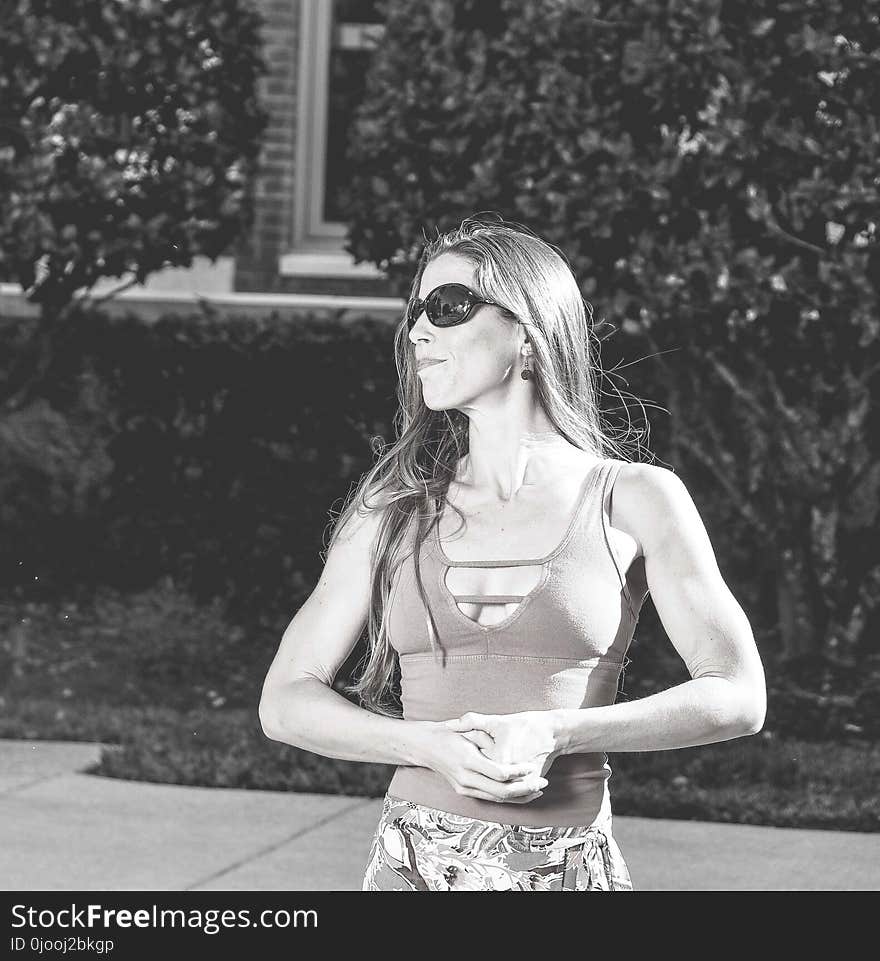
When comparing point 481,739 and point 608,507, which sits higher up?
point 608,507

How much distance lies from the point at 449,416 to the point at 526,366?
21cm

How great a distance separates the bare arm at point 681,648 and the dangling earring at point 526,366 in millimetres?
195

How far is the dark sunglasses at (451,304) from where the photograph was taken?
7.45 ft

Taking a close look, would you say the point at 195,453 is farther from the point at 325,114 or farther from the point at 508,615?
the point at 508,615

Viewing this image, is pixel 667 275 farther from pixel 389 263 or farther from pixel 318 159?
pixel 318 159

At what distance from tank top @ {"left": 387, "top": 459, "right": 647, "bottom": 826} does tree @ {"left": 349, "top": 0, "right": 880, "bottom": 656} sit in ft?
15.5

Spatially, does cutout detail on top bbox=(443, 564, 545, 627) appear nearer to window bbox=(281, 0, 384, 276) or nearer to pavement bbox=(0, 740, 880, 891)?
pavement bbox=(0, 740, 880, 891)

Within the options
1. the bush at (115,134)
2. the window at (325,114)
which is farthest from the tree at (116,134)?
the window at (325,114)

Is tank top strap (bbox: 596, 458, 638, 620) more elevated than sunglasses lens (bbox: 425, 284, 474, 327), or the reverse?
sunglasses lens (bbox: 425, 284, 474, 327)

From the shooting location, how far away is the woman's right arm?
2008 mm

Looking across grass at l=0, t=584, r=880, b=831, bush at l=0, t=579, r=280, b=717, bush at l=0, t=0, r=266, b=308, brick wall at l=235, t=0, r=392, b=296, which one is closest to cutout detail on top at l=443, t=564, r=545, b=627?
grass at l=0, t=584, r=880, b=831

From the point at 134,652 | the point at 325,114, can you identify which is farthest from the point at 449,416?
the point at 325,114

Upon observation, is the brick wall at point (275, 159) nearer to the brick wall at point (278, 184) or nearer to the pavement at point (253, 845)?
the brick wall at point (278, 184)

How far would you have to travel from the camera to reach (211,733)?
21.9 feet
